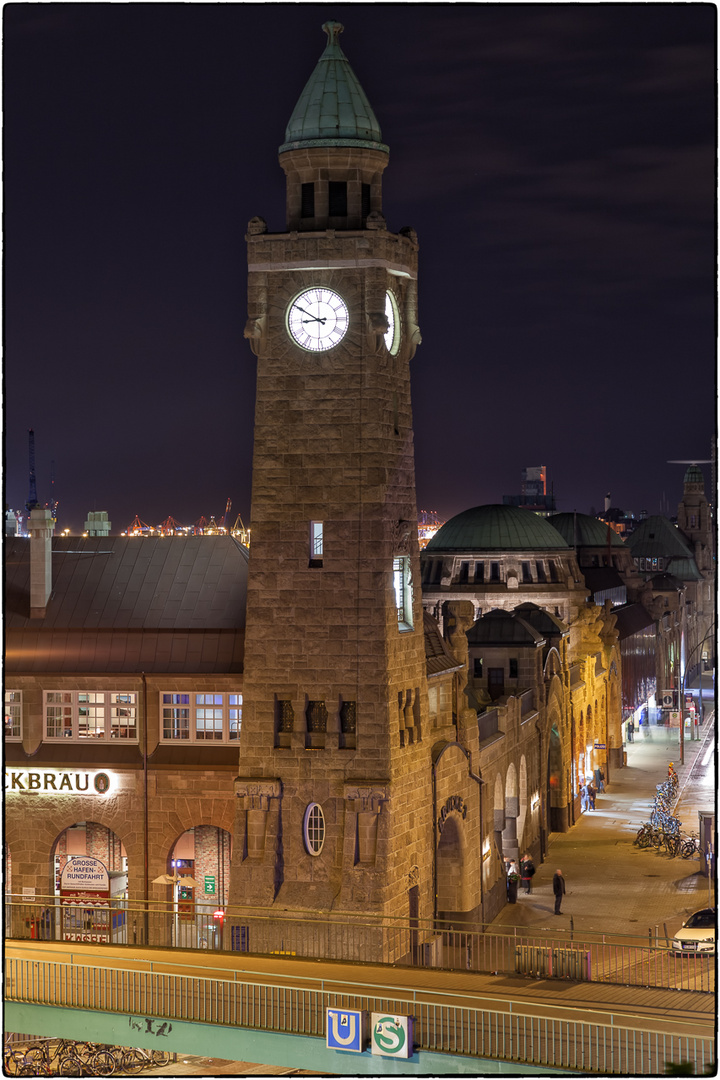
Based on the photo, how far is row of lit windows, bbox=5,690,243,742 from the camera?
57.2 meters

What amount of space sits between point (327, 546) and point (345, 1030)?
60.7 ft

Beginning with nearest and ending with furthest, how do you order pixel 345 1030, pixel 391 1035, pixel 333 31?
pixel 391 1035 → pixel 345 1030 → pixel 333 31

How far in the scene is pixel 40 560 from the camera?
202ft

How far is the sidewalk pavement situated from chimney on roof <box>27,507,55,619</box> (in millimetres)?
22039

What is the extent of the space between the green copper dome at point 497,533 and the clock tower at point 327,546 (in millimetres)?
62108

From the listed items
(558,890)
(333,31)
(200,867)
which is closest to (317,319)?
(333,31)

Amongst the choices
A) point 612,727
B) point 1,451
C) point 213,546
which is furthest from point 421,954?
point 612,727

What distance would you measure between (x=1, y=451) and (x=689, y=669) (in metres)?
170

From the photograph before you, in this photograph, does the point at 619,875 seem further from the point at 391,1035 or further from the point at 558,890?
the point at 391,1035

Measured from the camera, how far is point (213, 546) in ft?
205

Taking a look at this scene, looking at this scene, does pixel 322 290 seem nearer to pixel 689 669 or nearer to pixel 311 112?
pixel 311 112

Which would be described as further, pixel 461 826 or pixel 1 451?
pixel 461 826

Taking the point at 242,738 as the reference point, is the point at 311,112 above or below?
above

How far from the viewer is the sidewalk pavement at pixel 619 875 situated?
6506 centimetres
